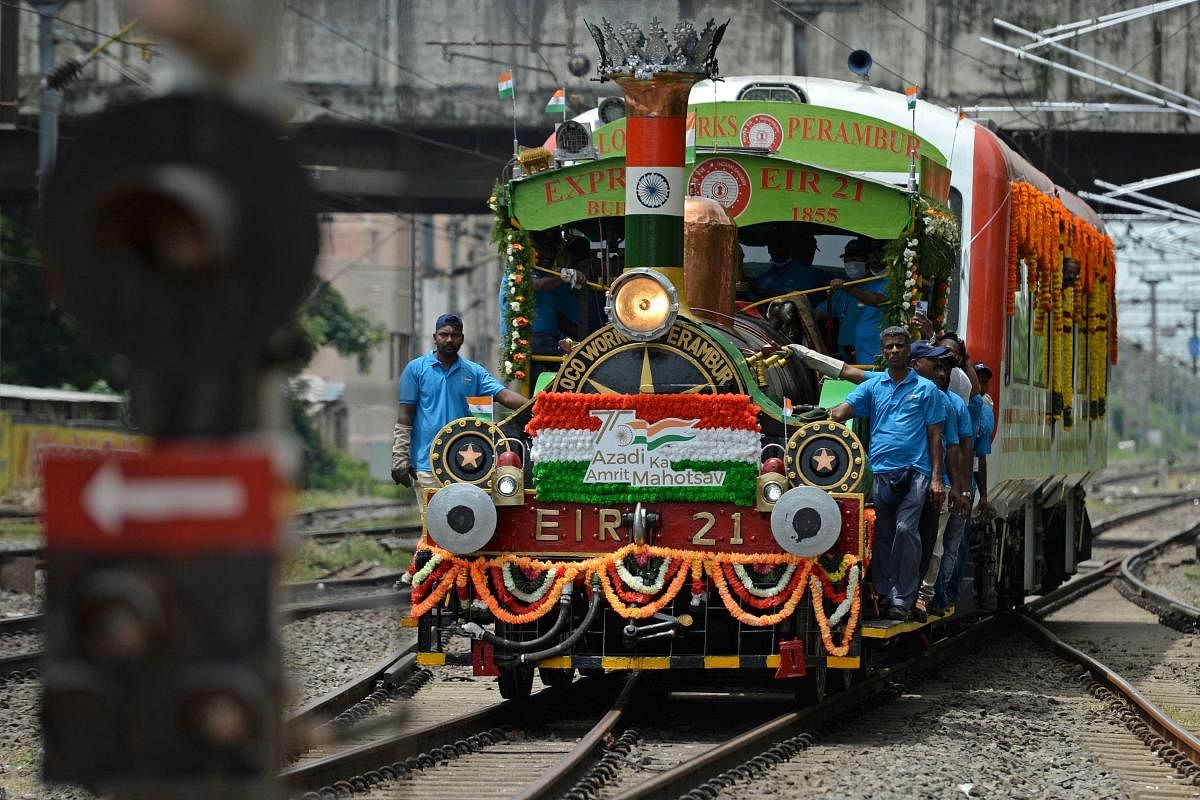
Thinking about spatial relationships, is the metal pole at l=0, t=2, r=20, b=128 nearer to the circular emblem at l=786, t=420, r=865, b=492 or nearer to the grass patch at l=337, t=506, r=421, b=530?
the grass patch at l=337, t=506, r=421, b=530

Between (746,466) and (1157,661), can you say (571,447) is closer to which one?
(746,466)

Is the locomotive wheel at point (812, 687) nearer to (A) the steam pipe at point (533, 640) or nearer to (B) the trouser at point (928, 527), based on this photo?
(B) the trouser at point (928, 527)

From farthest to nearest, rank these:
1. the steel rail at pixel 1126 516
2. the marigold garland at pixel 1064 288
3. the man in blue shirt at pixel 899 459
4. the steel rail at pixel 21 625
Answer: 1. the steel rail at pixel 1126 516
2. the steel rail at pixel 21 625
3. the marigold garland at pixel 1064 288
4. the man in blue shirt at pixel 899 459

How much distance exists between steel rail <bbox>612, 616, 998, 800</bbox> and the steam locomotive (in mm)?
186

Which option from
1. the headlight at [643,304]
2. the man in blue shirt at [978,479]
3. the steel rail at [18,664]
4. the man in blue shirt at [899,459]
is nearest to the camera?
the headlight at [643,304]

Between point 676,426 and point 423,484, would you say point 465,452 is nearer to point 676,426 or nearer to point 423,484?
point 423,484

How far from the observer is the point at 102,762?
332 centimetres

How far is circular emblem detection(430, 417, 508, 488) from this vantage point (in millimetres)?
10023

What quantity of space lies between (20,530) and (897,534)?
17563 mm

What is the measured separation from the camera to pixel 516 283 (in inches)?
451

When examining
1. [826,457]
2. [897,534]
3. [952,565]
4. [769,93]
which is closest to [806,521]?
[826,457]

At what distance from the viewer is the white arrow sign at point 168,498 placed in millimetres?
3193

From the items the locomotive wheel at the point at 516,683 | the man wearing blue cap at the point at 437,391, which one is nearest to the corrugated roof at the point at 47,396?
the man wearing blue cap at the point at 437,391

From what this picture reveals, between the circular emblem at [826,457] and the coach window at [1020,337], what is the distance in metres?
4.24
